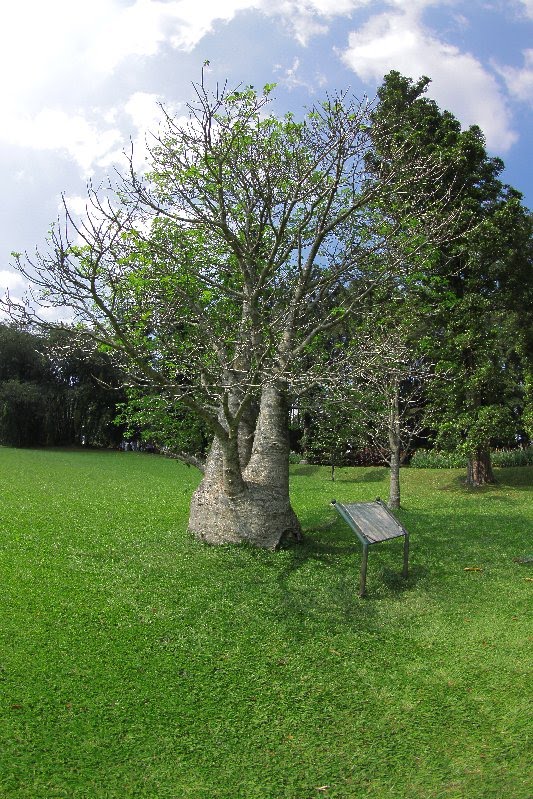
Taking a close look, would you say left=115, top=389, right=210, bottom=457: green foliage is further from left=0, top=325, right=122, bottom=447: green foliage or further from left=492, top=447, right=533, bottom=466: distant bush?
left=0, top=325, right=122, bottom=447: green foliage

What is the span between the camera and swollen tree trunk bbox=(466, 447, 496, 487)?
22.1 m

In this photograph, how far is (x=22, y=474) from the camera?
70.8 ft

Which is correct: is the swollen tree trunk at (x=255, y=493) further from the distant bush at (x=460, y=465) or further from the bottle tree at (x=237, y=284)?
the distant bush at (x=460, y=465)

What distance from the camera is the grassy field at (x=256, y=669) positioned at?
4734mm

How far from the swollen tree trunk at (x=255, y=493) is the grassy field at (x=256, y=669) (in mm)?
389

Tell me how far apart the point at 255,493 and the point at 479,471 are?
46.4ft

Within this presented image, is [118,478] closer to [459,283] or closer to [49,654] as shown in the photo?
[459,283]

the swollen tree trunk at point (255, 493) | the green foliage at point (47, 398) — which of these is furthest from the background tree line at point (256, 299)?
the green foliage at point (47, 398)

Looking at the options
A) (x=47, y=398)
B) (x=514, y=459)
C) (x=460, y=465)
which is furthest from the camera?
(x=47, y=398)

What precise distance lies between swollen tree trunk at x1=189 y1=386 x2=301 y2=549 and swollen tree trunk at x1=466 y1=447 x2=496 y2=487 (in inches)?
512

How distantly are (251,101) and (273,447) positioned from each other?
6.74 meters

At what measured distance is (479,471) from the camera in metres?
22.2

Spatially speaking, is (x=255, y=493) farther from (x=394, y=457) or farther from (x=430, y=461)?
(x=430, y=461)

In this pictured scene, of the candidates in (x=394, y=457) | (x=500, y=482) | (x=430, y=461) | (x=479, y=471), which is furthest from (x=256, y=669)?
(x=430, y=461)
